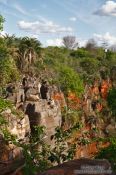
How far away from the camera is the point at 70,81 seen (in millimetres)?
60031

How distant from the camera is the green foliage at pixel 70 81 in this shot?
190 feet

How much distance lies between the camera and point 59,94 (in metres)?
54.0

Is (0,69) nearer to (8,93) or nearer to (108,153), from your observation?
(8,93)

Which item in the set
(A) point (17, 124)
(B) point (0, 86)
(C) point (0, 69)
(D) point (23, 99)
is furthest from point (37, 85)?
(A) point (17, 124)

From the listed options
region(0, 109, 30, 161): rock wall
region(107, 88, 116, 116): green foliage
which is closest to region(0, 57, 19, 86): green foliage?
region(0, 109, 30, 161): rock wall

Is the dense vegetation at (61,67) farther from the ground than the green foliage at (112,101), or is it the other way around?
the dense vegetation at (61,67)

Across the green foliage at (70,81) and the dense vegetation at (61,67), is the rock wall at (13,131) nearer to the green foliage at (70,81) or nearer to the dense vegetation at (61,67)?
the dense vegetation at (61,67)

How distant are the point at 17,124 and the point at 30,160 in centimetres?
1189

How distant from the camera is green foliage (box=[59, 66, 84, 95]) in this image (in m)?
58.0

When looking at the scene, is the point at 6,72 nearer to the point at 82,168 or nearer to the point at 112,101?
the point at 82,168

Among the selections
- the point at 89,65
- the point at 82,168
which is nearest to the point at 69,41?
the point at 89,65

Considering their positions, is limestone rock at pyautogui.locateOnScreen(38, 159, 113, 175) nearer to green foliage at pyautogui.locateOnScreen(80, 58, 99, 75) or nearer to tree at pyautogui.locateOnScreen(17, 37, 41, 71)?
tree at pyautogui.locateOnScreen(17, 37, 41, 71)

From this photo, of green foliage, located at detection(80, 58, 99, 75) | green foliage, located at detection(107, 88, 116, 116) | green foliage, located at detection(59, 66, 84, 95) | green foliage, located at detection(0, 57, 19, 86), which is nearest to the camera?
green foliage, located at detection(0, 57, 19, 86)

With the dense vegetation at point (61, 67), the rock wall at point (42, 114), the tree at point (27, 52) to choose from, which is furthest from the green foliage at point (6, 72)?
the tree at point (27, 52)
